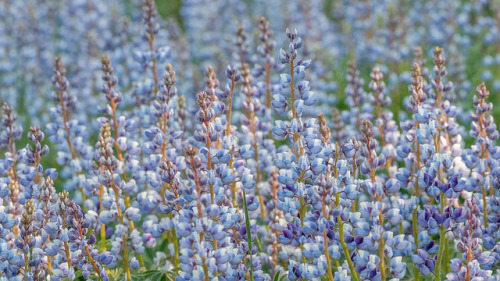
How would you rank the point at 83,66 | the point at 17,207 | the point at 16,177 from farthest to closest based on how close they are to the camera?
the point at 83,66, the point at 16,177, the point at 17,207

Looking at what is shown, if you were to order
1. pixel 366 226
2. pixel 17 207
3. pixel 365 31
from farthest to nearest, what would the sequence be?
pixel 365 31
pixel 17 207
pixel 366 226

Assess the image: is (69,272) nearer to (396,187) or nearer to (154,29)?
(396,187)

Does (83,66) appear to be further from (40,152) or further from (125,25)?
(40,152)

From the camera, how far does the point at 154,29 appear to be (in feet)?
15.5

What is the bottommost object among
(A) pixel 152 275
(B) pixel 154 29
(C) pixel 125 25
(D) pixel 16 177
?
(A) pixel 152 275

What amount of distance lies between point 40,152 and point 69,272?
0.71 meters

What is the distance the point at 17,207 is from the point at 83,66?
5.01 metres

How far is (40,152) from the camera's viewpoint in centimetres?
358

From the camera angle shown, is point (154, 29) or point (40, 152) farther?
point (154, 29)

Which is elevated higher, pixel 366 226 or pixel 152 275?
pixel 366 226

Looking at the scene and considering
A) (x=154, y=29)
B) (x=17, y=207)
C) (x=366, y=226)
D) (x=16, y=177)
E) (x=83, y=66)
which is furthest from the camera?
(x=83, y=66)

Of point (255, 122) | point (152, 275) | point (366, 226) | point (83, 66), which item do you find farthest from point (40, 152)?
point (83, 66)

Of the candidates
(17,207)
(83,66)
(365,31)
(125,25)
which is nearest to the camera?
(17,207)

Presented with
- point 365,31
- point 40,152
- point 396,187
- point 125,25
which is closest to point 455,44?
point 365,31
